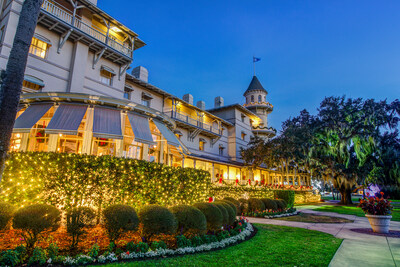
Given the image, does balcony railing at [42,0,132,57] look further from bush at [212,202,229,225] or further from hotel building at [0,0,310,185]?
bush at [212,202,229,225]

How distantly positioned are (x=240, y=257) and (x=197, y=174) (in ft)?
18.1

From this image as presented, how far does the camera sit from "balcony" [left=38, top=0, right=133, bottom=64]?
576 inches

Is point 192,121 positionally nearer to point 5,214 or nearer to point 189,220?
point 189,220

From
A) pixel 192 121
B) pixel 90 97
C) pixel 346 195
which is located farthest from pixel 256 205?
pixel 346 195

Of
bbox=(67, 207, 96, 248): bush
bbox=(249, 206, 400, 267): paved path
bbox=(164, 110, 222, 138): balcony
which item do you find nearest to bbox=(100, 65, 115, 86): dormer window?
bbox=(164, 110, 222, 138): balcony

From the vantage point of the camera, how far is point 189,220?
19.9 feet

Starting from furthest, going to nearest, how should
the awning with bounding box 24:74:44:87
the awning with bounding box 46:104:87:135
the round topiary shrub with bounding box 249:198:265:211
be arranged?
the round topiary shrub with bounding box 249:198:265:211
the awning with bounding box 24:74:44:87
the awning with bounding box 46:104:87:135

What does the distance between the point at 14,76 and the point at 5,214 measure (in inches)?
120

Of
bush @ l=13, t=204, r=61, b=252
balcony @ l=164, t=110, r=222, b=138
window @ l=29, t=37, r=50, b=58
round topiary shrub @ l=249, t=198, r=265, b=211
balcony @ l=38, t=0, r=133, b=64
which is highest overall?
balcony @ l=38, t=0, r=133, b=64

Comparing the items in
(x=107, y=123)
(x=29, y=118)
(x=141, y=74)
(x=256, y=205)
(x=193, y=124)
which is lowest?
(x=256, y=205)

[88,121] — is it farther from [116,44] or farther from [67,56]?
[116,44]

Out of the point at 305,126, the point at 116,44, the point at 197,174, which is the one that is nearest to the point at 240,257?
the point at 197,174

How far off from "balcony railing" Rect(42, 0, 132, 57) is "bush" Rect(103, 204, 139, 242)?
15.2 metres

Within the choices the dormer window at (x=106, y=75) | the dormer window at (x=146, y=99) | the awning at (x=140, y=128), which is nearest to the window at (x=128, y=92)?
the dormer window at (x=146, y=99)
